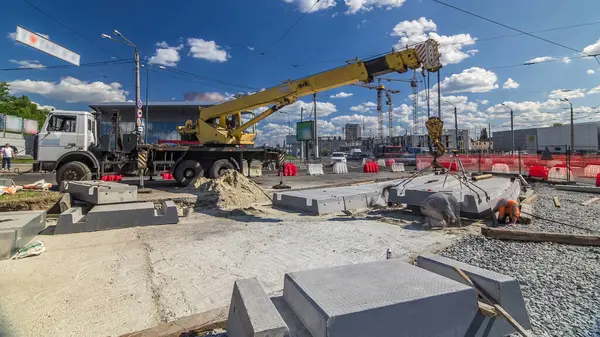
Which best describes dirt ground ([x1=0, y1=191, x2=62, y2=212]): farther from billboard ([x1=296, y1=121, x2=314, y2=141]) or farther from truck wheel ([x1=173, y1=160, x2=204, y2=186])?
billboard ([x1=296, y1=121, x2=314, y2=141])

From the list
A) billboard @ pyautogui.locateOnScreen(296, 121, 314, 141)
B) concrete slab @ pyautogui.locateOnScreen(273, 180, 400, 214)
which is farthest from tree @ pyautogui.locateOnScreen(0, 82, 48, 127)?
concrete slab @ pyautogui.locateOnScreen(273, 180, 400, 214)

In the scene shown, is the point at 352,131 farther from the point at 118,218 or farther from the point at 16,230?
the point at 16,230

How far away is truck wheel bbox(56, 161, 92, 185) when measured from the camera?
11.2 meters

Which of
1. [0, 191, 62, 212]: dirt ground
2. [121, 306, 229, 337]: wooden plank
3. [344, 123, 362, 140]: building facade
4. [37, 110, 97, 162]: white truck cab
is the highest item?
[344, 123, 362, 140]: building facade

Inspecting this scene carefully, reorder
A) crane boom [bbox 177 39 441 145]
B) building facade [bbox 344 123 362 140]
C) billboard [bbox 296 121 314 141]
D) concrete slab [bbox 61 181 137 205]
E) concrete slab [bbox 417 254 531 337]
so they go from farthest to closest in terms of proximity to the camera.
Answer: building facade [bbox 344 123 362 140] → billboard [bbox 296 121 314 141] → crane boom [bbox 177 39 441 145] → concrete slab [bbox 61 181 137 205] → concrete slab [bbox 417 254 531 337]

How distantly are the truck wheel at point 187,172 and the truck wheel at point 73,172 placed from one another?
10.3 feet

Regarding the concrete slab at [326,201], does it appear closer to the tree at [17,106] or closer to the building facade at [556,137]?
the tree at [17,106]

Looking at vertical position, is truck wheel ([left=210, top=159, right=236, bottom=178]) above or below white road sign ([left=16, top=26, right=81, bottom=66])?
below

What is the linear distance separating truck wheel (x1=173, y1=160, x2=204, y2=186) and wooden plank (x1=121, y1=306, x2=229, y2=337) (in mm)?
10939

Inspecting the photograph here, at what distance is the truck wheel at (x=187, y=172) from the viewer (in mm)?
13367

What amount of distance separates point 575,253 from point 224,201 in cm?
828

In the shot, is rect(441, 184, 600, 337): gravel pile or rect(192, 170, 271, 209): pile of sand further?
rect(192, 170, 271, 209): pile of sand

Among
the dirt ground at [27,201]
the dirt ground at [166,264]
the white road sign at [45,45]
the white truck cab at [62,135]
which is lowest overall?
the dirt ground at [166,264]

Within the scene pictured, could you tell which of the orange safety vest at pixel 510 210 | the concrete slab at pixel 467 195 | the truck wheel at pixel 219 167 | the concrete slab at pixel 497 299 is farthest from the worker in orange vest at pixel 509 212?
the truck wheel at pixel 219 167
